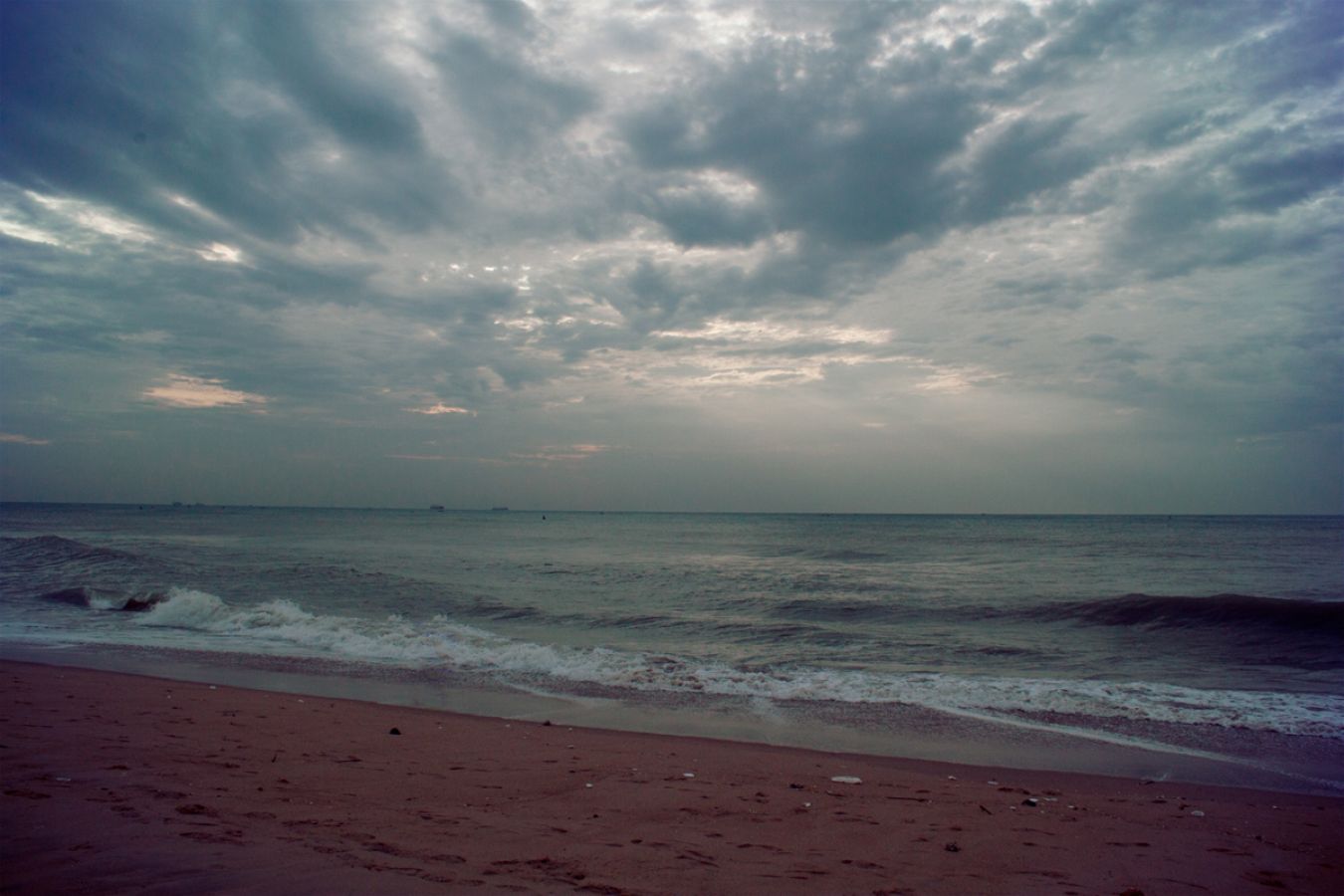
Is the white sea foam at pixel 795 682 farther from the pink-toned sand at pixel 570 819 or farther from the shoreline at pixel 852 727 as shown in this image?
the pink-toned sand at pixel 570 819

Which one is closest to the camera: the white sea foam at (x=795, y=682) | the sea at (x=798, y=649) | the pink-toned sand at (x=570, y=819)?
the pink-toned sand at (x=570, y=819)

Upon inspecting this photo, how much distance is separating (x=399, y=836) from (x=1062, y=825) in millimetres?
5174

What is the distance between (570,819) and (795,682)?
24.9 ft

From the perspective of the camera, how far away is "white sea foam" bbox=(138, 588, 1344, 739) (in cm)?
1045

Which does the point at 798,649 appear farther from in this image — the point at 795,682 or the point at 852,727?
the point at 852,727

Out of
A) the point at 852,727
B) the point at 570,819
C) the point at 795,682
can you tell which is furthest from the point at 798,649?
the point at 570,819

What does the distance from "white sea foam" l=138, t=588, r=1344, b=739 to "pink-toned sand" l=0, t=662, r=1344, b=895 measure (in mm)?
3337

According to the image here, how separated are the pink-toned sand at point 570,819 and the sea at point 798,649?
4.92 ft

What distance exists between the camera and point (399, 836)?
15.6ft

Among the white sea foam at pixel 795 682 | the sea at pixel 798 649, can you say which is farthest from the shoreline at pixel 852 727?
the white sea foam at pixel 795 682

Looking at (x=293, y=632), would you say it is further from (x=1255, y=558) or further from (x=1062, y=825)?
(x=1255, y=558)

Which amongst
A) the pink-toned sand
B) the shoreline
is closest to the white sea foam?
the shoreline

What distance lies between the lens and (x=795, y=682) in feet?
40.6

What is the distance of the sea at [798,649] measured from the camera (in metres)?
9.48
